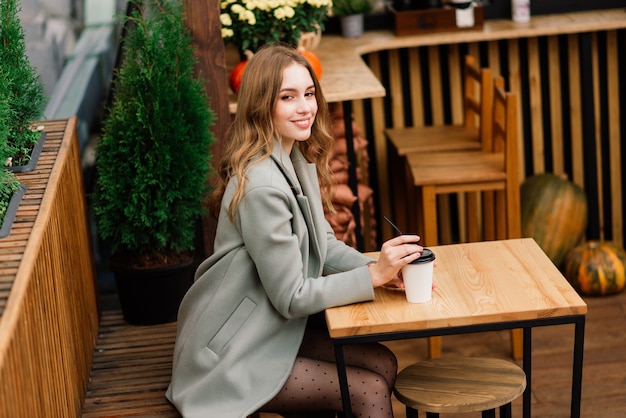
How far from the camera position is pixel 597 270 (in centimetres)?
471

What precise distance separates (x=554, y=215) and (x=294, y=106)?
265 centimetres

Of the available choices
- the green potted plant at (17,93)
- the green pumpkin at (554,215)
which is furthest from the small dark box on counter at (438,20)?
the green potted plant at (17,93)

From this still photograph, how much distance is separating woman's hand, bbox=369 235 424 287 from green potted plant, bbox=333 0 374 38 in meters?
2.61

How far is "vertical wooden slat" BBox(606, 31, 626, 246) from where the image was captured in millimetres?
5145

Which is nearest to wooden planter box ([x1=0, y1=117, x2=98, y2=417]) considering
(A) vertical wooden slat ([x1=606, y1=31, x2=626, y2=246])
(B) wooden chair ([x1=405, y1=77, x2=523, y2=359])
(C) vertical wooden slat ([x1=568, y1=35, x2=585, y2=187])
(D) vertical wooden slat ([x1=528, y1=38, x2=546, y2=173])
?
(B) wooden chair ([x1=405, y1=77, x2=523, y2=359])

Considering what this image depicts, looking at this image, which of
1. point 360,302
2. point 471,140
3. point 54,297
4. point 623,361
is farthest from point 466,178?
point 54,297

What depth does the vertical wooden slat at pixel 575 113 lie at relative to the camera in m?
5.13

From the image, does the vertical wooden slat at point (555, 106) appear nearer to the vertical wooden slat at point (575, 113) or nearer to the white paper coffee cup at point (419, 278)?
the vertical wooden slat at point (575, 113)

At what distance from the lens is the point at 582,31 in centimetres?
480

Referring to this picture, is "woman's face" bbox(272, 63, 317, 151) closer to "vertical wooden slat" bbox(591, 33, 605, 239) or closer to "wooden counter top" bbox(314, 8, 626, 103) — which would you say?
"wooden counter top" bbox(314, 8, 626, 103)

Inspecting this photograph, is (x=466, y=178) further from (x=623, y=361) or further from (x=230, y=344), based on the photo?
(x=230, y=344)

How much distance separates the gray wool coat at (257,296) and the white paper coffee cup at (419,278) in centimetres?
10

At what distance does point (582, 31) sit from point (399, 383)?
2.70 m

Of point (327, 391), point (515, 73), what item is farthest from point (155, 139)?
point (515, 73)
